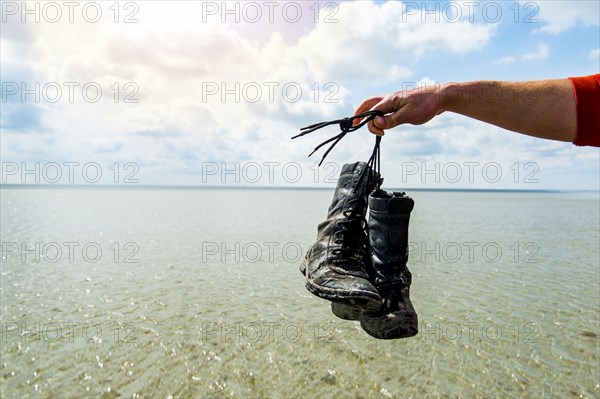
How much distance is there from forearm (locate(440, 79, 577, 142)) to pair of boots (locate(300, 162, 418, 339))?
85 centimetres

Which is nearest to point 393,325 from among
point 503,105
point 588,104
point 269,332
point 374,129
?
point 374,129

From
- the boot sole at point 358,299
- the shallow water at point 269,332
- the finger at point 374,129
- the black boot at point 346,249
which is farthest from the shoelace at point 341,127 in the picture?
the shallow water at point 269,332

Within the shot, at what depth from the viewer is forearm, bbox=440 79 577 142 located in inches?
112

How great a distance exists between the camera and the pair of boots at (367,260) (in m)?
3.07

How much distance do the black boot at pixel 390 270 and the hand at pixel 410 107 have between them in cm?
62

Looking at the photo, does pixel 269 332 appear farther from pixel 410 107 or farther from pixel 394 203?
pixel 410 107

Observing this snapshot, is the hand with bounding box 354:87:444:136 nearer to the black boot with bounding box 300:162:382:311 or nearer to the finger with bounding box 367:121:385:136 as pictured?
the finger with bounding box 367:121:385:136

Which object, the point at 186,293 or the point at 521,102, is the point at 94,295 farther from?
the point at 521,102

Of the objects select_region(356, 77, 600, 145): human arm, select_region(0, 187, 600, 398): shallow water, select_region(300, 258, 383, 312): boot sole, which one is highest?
select_region(356, 77, 600, 145): human arm

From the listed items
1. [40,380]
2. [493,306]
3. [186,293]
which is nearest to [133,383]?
[40,380]

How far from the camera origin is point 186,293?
12500mm

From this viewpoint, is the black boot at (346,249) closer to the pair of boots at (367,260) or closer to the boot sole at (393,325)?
the pair of boots at (367,260)

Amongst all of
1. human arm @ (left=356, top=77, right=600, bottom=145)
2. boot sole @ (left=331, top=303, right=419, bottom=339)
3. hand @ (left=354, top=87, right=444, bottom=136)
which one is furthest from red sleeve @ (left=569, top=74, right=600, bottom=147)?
boot sole @ (left=331, top=303, right=419, bottom=339)

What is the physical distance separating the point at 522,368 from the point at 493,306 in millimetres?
3952
